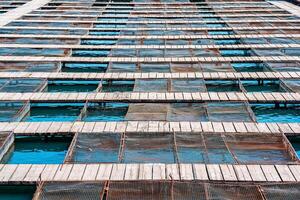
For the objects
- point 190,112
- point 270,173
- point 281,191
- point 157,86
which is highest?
point 281,191

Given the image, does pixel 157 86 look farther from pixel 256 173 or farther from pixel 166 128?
pixel 256 173

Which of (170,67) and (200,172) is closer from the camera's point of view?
(200,172)

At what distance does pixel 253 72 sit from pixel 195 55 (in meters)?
4.91

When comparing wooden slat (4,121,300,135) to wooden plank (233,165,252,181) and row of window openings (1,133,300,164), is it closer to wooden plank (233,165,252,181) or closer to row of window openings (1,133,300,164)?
row of window openings (1,133,300,164)

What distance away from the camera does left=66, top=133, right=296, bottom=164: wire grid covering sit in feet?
53.3

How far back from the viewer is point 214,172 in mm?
15016

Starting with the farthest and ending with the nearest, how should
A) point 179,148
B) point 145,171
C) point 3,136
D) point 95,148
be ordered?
point 3,136 < point 95,148 < point 179,148 < point 145,171

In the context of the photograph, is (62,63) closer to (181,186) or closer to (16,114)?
(16,114)

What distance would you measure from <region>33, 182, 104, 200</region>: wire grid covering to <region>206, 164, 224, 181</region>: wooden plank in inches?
156

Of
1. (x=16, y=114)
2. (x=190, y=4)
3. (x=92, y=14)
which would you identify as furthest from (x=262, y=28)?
(x=16, y=114)

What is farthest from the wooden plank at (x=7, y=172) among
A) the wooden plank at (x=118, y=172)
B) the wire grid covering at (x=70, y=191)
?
the wooden plank at (x=118, y=172)

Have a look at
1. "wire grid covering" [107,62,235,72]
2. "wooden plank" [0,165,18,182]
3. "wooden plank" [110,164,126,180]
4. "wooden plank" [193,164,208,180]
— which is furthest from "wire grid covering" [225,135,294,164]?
"wire grid covering" [107,62,235,72]

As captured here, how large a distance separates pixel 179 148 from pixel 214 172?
241 cm

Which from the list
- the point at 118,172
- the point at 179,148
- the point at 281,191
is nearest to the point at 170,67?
the point at 179,148
